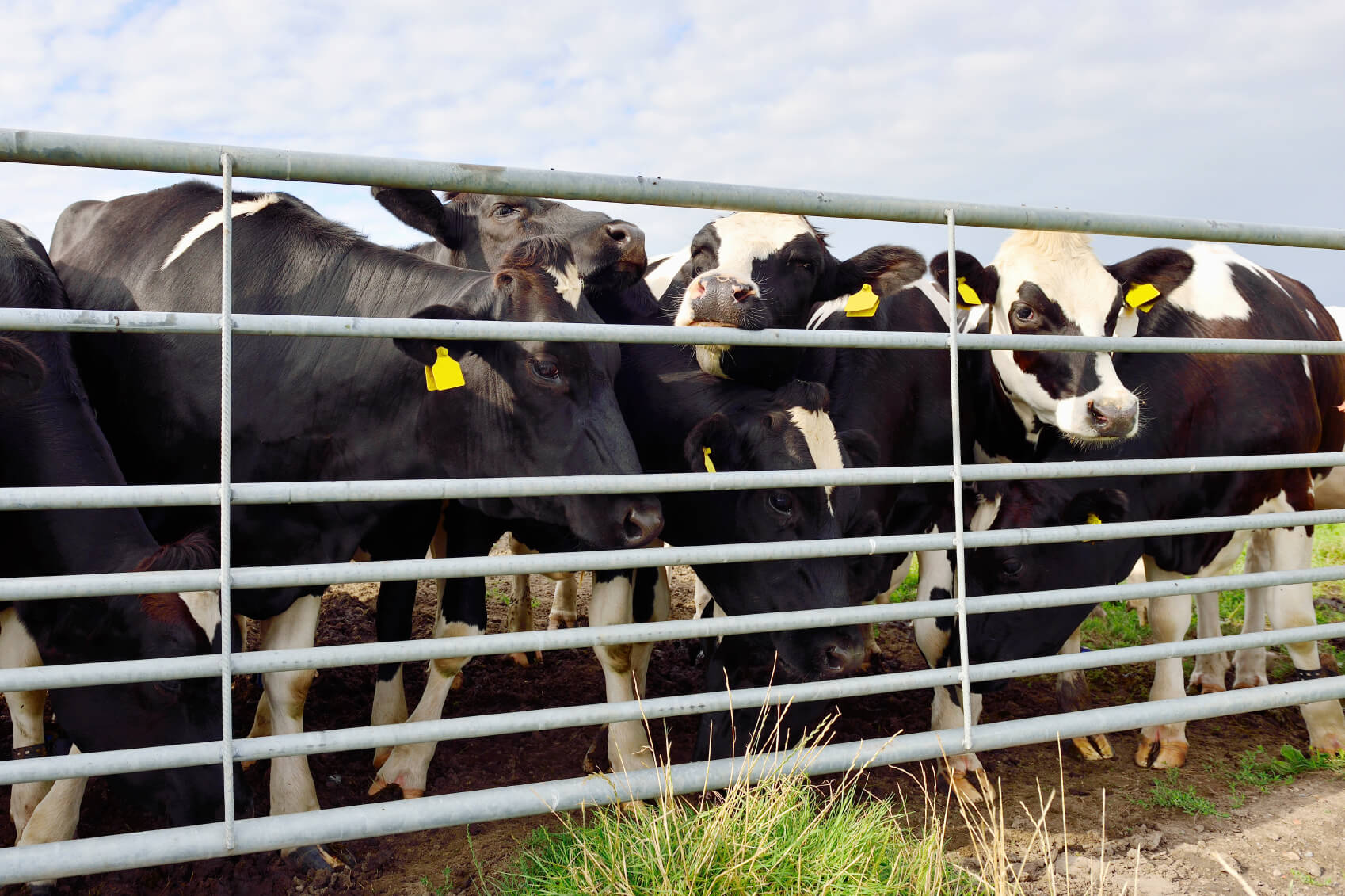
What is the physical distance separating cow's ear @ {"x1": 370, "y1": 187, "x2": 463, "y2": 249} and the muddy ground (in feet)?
8.15

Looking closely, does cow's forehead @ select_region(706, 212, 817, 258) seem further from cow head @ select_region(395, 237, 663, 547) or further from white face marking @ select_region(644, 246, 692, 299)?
cow head @ select_region(395, 237, 663, 547)

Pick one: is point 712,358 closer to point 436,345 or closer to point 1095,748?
point 436,345

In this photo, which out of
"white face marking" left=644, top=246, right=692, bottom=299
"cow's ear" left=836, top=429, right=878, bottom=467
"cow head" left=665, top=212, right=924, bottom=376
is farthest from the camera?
"white face marking" left=644, top=246, right=692, bottom=299

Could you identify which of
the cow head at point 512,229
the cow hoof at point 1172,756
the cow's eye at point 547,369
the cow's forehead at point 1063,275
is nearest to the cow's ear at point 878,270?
the cow's forehead at point 1063,275

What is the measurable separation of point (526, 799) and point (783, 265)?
297 centimetres

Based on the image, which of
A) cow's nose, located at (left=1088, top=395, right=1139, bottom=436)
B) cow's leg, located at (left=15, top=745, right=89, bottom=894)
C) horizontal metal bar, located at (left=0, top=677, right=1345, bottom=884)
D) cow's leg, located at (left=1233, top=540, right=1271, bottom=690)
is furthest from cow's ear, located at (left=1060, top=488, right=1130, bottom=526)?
cow's leg, located at (left=15, top=745, right=89, bottom=894)

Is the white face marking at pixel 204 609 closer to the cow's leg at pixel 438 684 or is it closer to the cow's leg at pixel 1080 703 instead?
the cow's leg at pixel 438 684

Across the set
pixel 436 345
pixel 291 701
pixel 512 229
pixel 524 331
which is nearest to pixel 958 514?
pixel 524 331

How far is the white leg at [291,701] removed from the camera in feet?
12.3

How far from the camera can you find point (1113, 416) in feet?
14.3

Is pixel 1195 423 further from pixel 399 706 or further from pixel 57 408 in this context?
pixel 57 408

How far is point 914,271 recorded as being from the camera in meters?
4.85

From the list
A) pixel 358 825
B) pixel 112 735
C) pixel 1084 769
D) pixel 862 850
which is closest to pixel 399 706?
pixel 112 735

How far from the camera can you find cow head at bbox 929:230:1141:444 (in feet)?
14.7
